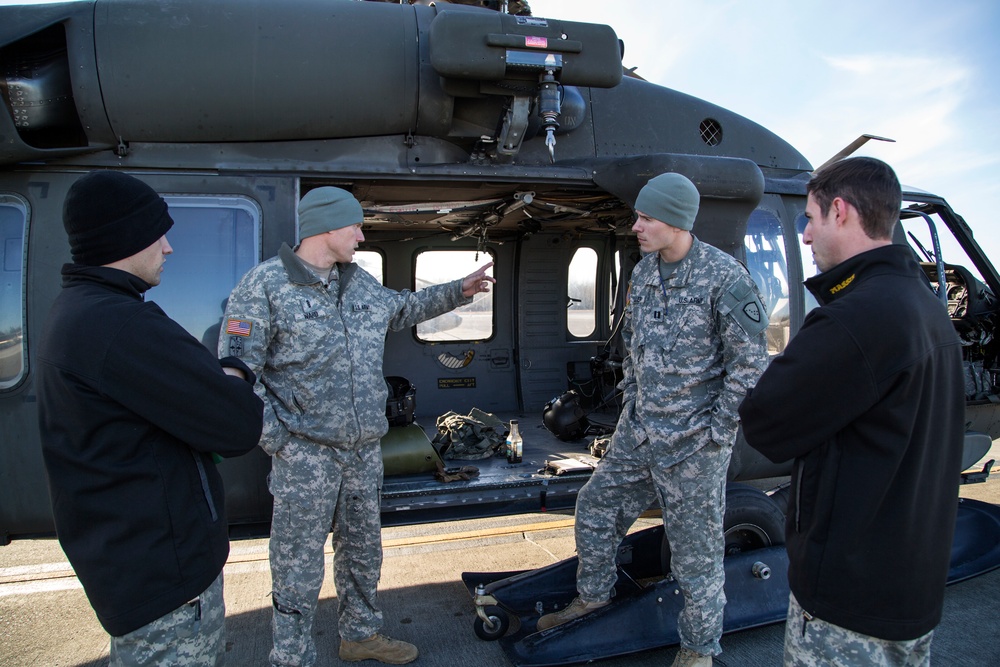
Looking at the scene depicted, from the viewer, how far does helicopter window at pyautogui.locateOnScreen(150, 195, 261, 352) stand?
3338 mm

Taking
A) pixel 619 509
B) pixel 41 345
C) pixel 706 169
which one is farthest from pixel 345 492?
pixel 706 169

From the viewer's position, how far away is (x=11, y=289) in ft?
10.5

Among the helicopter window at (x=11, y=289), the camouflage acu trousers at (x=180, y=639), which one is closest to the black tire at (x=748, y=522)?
the camouflage acu trousers at (x=180, y=639)

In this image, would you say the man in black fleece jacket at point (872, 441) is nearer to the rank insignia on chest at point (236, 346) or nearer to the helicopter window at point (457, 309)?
the rank insignia on chest at point (236, 346)

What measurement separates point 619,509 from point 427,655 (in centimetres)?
129

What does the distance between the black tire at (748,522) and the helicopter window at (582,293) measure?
3772 millimetres

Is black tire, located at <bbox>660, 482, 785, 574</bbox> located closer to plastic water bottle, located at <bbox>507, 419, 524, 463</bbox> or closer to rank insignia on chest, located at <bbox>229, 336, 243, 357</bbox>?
plastic water bottle, located at <bbox>507, 419, 524, 463</bbox>

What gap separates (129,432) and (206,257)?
179cm

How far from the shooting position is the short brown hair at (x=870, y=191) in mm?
1898

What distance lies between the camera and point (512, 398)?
7.37 m

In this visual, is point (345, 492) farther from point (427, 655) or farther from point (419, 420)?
point (419, 420)

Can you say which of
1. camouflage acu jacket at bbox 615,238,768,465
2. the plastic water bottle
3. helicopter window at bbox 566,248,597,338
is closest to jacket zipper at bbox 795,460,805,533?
camouflage acu jacket at bbox 615,238,768,465

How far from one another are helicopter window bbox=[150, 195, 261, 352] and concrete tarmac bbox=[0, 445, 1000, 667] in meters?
1.82

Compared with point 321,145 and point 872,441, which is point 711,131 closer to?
point 321,145
